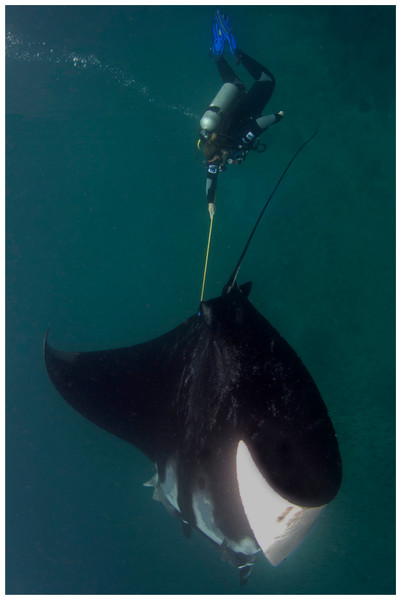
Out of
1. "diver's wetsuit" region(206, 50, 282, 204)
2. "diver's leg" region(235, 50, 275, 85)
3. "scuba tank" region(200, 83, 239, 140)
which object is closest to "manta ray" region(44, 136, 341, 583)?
"diver's wetsuit" region(206, 50, 282, 204)

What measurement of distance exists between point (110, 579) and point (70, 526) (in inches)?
61.3

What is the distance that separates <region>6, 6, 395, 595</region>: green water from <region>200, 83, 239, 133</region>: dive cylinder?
209 centimetres

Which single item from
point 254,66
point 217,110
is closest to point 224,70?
point 254,66

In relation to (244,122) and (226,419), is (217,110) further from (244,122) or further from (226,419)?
(226,419)

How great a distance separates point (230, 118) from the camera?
4.45 metres

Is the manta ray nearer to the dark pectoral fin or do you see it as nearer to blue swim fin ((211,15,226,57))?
the dark pectoral fin

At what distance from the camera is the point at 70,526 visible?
27.4 ft

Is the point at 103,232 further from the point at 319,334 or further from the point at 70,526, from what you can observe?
the point at 70,526

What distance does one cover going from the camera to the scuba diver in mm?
4004

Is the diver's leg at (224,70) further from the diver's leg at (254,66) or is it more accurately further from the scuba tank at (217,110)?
the scuba tank at (217,110)

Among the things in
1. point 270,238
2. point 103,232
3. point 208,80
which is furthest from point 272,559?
point 208,80

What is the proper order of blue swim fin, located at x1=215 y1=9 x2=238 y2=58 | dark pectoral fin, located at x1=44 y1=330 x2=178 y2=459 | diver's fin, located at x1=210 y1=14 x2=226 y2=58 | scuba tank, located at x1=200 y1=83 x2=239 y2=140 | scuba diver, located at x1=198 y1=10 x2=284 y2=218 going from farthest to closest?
diver's fin, located at x1=210 y1=14 x2=226 y2=58 → blue swim fin, located at x1=215 y1=9 x2=238 y2=58 → scuba tank, located at x1=200 y1=83 x2=239 y2=140 → scuba diver, located at x1=198 y1=10 x2=284 y2=218 → dark pectoral fin, located at x1=44 y1=330 x2=178 y2=459

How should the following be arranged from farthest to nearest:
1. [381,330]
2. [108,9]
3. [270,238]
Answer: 1. [108,9]
2. [270,238]
3. [381,330]

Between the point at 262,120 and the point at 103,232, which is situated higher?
the point at 103,232
